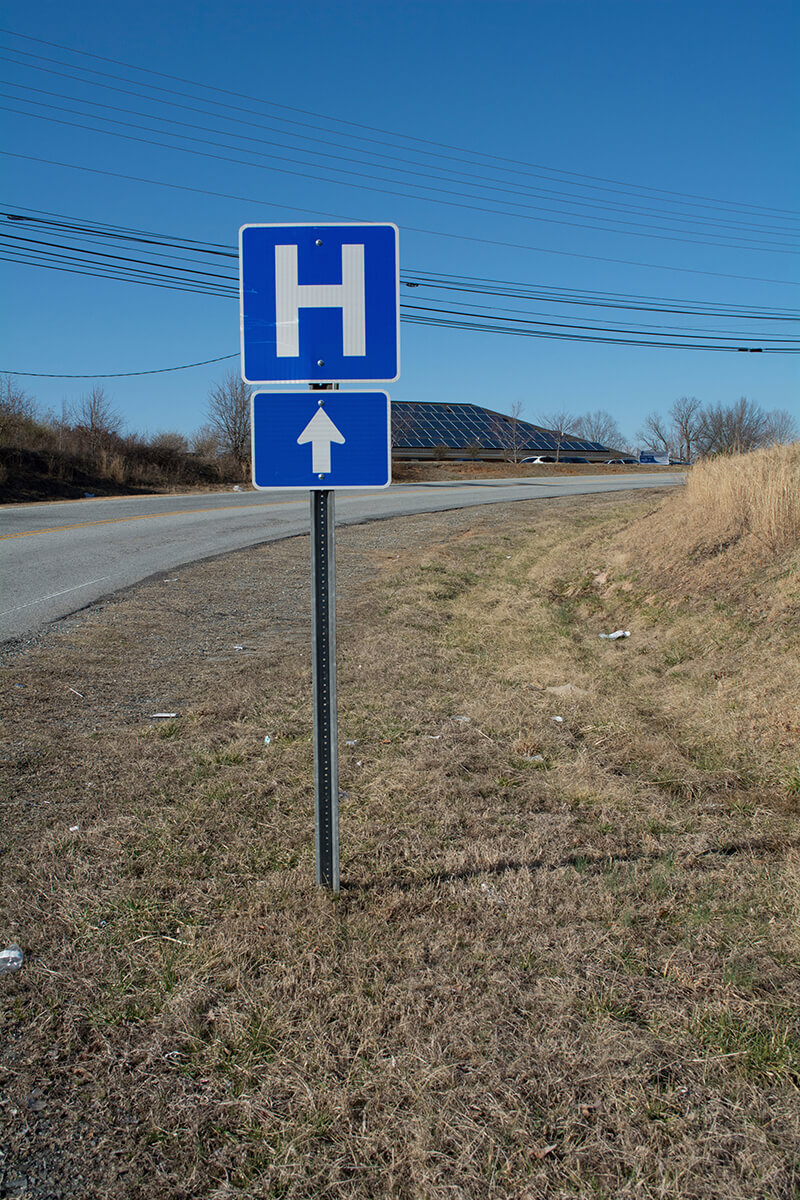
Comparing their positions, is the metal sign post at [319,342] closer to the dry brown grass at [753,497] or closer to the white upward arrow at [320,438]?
the white upward arrow at [320,438]

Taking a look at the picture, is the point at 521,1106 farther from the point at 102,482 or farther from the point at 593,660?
the point at 102,482

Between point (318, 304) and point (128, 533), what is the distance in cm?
1388

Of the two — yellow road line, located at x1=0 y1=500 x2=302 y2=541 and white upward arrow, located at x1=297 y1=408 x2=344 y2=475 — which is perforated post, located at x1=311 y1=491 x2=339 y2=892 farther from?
yellow road line, located at x1=0 y1=500 x2=302 y2=541

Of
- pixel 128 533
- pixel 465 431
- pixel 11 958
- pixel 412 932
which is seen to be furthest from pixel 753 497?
pixel 465 431

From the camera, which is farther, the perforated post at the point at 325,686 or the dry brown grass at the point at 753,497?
the dry brown grass at the point at 753,497

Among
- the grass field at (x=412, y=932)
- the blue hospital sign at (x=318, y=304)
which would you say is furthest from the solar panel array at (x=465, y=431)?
the blue hospital sign at (x=318, y=304)

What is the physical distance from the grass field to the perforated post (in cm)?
19

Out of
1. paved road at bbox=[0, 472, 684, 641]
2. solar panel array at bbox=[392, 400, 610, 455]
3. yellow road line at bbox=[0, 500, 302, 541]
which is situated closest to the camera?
paved road at bbox=[0, 472, 684, 641]

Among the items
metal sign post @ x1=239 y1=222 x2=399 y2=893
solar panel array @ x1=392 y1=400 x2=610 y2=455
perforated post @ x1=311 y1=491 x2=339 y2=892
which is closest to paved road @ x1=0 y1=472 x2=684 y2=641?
perforated post @ x1=311 y1=491 x2=339 y2=892

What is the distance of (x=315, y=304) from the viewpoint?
3070 millimetres

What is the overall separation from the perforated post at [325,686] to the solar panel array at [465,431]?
54.7 metres

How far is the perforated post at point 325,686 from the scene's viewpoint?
319 cm

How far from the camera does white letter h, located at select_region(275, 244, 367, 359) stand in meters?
3.06

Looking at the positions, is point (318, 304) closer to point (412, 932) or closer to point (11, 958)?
point (412, 932)
